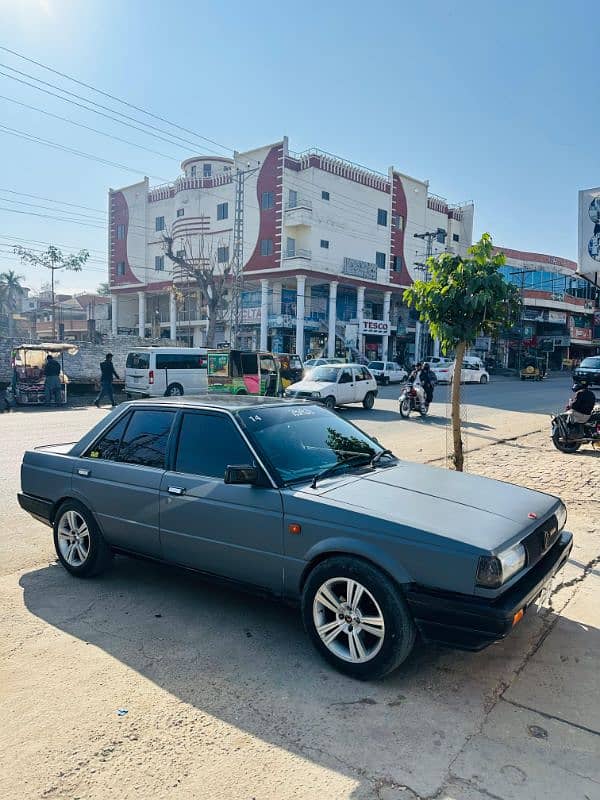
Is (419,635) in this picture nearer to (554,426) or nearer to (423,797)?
(423,797)

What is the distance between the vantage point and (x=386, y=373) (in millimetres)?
34531

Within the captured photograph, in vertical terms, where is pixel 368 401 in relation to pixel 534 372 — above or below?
below

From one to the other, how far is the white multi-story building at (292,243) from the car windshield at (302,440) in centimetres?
3291

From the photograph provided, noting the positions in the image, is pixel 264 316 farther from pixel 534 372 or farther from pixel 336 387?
pixel 336 387

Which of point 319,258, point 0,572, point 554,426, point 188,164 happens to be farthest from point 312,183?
point 0,572

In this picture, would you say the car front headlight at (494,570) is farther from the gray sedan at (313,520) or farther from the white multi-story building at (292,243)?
the white multi-story building at (292,243)

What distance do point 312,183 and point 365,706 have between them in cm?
4331

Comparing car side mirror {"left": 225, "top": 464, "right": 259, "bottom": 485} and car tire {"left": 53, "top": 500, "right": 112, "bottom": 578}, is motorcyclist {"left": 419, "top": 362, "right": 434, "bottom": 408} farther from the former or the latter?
car side mirror {"left": 225, "top": 464, "right": 259, "bottom": 485}

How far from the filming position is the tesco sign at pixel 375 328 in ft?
152

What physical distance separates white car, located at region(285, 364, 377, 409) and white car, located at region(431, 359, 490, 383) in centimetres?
1621

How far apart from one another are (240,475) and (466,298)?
4454 mm

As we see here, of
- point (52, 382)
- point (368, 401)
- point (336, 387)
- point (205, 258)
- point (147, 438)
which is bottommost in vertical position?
point (368, 401)

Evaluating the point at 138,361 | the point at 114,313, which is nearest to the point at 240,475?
the point at 138,361

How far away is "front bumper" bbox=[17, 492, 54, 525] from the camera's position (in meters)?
4.84
